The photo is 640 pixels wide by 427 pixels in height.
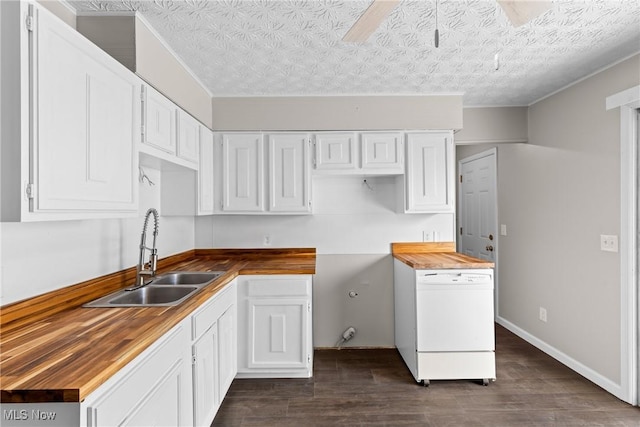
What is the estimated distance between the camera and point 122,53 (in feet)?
5.96

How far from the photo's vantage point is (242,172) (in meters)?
3.13

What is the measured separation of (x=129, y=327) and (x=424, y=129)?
2.78 meters

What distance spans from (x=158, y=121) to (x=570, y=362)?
12.1 feet

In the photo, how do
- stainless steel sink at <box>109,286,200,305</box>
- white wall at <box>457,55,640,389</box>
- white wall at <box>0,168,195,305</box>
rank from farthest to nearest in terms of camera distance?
white wall at <box>457,55,640,389</box> → stainless steel sink at <box>109,286,200,305</box> → white wall at <box>0,168,195,305</box>

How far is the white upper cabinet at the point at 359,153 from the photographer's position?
312cm

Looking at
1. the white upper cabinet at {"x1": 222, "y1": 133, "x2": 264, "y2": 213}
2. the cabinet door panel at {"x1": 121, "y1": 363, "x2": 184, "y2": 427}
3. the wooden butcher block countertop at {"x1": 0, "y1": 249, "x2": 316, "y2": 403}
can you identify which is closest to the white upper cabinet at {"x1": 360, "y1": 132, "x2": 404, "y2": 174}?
the white upper cabinet at {"x1": 222, "y1": 133, "x2": 264, "y2": 213}

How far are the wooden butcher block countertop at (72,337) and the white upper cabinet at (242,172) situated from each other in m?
1.08

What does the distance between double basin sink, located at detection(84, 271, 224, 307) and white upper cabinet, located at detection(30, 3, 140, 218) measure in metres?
0.51

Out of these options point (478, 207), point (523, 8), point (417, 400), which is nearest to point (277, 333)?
point (417, 400)

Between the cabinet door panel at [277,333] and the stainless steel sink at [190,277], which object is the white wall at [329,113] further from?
the cabinet door panel at [277,333]

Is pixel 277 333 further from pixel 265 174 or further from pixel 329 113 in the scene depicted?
pixel 329 113

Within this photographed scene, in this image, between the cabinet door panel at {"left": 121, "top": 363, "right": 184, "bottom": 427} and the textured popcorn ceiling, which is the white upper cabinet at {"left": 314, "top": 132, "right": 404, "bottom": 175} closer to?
the textured popcorn ceiling

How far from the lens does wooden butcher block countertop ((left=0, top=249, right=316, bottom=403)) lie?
940 mm

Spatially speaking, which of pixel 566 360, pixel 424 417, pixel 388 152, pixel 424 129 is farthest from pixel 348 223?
pixel 566 360
